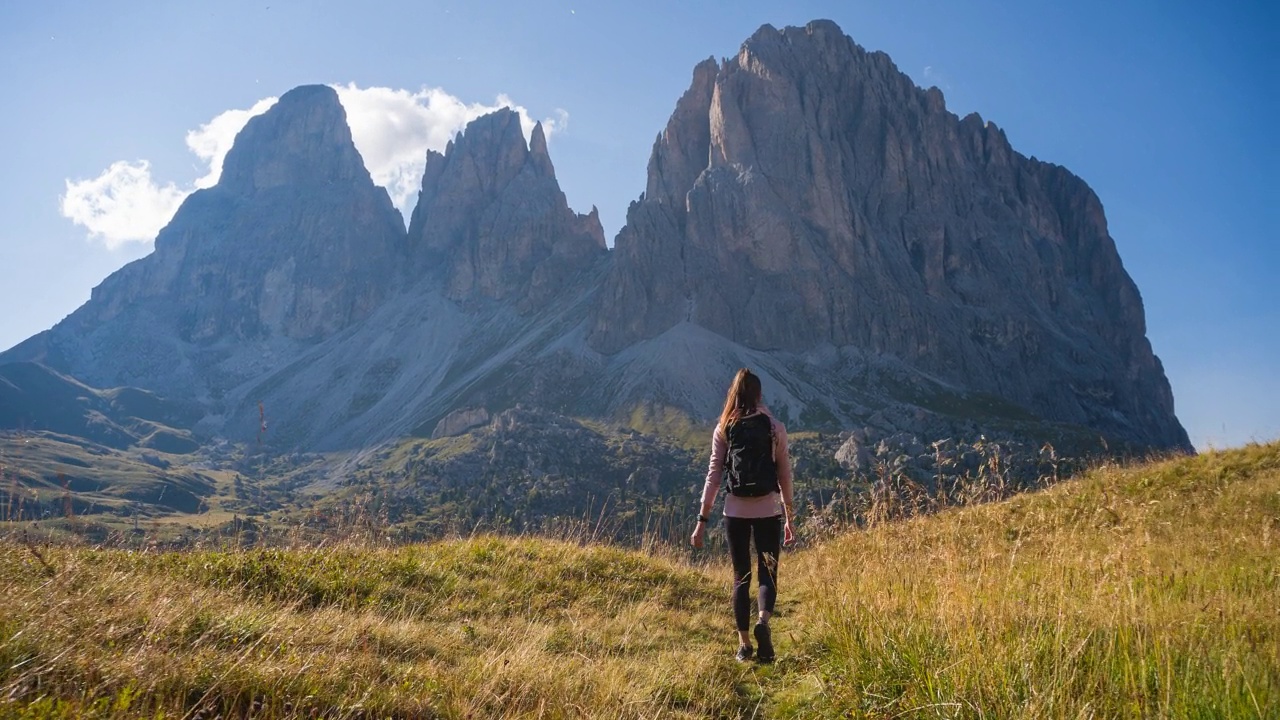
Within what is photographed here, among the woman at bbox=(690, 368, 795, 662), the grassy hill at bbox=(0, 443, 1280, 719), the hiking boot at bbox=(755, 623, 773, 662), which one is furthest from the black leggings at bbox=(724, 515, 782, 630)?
the grassy hill at bbox=(0, 443, 1280, 719)

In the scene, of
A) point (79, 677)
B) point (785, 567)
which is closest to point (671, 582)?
point (785, 567)

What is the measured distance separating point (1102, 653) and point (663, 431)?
163722 millimetres

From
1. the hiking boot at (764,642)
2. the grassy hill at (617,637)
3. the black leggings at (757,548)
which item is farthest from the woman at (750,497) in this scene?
the grassy hill at (617,637)

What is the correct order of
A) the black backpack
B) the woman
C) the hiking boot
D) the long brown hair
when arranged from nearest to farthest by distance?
1. the hiking boot
2. the woman
3. the black backpack
4. the long brown hair

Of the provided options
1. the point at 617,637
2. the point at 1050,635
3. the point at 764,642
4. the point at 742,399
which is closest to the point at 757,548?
the point at 764,642

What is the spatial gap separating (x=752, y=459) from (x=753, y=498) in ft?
1.48

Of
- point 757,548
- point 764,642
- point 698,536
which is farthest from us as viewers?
point 757,548

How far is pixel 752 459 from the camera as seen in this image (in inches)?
319

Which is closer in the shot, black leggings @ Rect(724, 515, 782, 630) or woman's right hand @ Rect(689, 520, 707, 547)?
woman's right hand @ Rect(689, 520, 707, 547)

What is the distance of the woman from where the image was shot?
26.1 ft

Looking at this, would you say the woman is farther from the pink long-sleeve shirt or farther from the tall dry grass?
the tall dry grass

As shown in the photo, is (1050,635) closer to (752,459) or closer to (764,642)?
(764,642)

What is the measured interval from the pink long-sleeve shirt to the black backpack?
0.08 metres

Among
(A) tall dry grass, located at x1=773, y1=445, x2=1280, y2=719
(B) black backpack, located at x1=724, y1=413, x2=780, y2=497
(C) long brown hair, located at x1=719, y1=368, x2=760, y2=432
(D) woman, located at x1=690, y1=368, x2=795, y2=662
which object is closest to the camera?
(A) tall dry grass, located at x1=773, y1=445, x2=1280, y2=719
